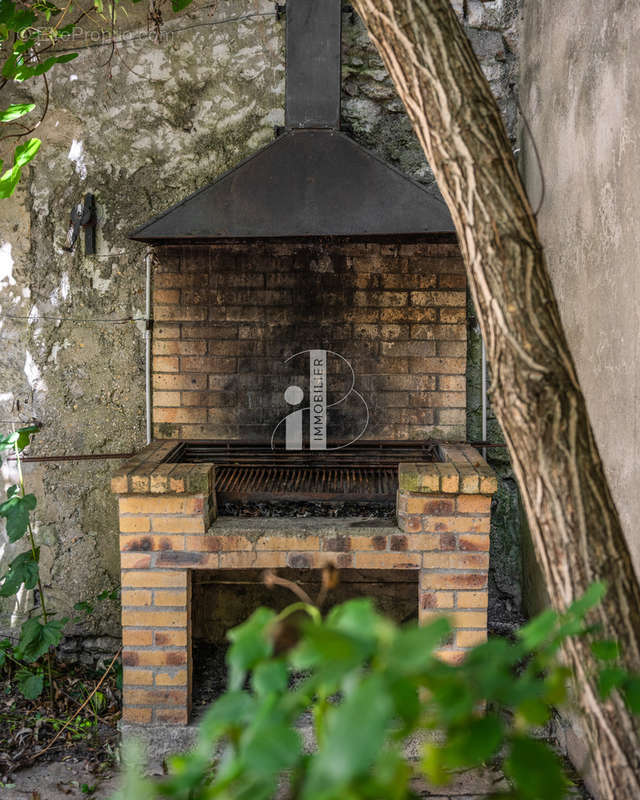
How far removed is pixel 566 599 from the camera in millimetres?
1095

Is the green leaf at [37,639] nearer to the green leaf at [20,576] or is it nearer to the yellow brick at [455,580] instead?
the green leaf at [20,576]

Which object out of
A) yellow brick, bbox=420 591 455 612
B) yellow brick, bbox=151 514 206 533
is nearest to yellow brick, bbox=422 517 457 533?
yellow brick, bbox=420 591 455 612

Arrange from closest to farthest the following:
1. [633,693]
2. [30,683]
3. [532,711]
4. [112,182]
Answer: [532,711] < [633,693] < [30,683] < [112,182]

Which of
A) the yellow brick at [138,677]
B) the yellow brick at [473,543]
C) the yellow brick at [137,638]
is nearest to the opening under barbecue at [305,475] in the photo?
the yellow brick at [473,543]

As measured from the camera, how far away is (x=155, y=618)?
249cm

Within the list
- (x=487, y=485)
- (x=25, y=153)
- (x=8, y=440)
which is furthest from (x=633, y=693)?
(x=25, y=153)

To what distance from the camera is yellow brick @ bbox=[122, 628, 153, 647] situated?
2.48 meters

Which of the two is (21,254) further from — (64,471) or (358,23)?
(358,23)

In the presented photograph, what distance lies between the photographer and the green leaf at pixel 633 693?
765 mm

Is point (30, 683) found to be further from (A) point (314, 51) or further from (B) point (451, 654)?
(A) point (314, 51)

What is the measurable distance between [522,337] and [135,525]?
1.74 meters

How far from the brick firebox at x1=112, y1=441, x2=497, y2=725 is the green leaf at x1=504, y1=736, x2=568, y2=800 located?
5.91 feet

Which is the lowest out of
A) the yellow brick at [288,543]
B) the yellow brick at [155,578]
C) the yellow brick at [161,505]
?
the yellow brick at [155,578]

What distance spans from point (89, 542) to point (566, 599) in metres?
2.68
